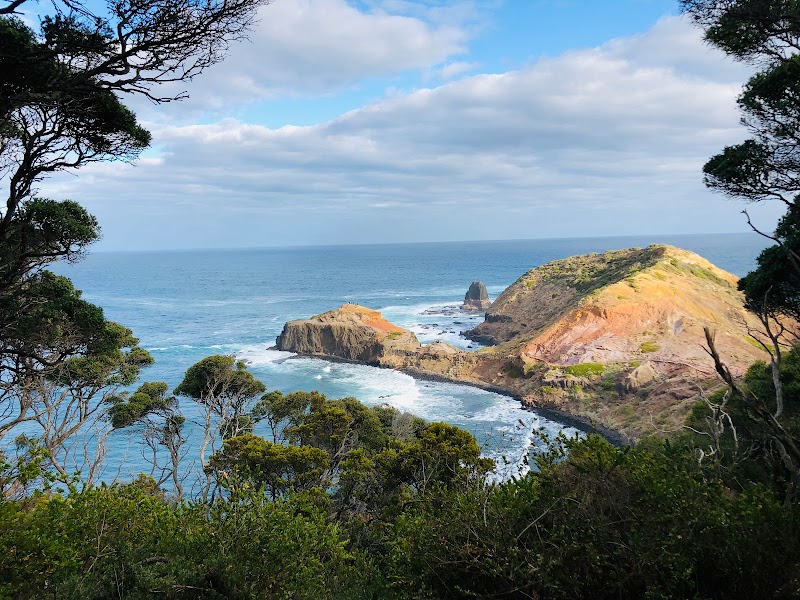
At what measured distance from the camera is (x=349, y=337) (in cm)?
7925

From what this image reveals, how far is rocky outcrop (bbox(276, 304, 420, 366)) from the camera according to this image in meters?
76.1

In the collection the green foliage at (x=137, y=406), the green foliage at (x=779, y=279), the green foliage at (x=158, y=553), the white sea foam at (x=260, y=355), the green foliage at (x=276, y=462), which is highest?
the green foliage at (x=779, y=279)

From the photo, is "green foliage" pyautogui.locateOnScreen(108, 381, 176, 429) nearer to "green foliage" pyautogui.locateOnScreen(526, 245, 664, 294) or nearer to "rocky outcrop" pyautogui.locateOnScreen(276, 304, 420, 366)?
"rocky outcrop" pyautogui.locateOnScreen(276, 304, 420, 366)

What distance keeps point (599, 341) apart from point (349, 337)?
37960mm

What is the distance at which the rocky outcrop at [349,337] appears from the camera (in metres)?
76.1

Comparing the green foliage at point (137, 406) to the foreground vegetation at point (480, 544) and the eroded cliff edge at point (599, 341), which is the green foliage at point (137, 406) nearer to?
the foreground vegetation at point (480, 544)

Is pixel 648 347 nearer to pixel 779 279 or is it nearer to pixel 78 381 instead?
pixel 779 279

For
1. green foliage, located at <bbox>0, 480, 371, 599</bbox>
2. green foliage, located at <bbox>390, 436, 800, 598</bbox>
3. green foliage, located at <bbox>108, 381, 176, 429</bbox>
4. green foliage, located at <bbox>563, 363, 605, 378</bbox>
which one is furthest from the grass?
green foliage, located at <bbox>0, 480, 371, 599</bbox>

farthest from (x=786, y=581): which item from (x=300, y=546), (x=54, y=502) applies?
(x=54, y=502)

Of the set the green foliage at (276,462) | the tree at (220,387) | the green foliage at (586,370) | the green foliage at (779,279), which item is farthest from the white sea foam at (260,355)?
the green foliage at (779,279)

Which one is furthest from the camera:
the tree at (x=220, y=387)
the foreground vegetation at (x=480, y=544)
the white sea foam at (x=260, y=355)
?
the white sea foam at (x=260, y=355)

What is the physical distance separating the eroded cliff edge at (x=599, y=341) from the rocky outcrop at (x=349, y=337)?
0.18 m

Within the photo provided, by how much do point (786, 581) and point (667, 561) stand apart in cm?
147

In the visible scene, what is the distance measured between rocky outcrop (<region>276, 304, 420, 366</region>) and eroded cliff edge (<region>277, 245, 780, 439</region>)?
0.18 metres
